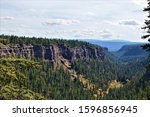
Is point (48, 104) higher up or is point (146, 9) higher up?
point (146, 9)

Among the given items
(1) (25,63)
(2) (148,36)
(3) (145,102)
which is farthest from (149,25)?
(1) (25,63)

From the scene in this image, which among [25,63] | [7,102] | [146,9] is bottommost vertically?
[7,102]

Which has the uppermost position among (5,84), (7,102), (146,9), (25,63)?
(146,9)

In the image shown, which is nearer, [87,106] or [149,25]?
[87,106]

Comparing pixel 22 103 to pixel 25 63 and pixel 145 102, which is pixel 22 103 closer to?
pixel 25 63

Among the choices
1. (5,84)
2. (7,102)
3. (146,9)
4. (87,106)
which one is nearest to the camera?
(87,106)

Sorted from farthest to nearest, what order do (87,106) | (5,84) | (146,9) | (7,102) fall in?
(5,84)
(146,9)
(7,102)
(87,106)

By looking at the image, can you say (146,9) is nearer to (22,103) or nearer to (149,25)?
(149,25)

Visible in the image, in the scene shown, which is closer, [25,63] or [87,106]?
[87,106]

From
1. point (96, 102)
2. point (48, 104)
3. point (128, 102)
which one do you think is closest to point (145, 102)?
point (128, 102)
